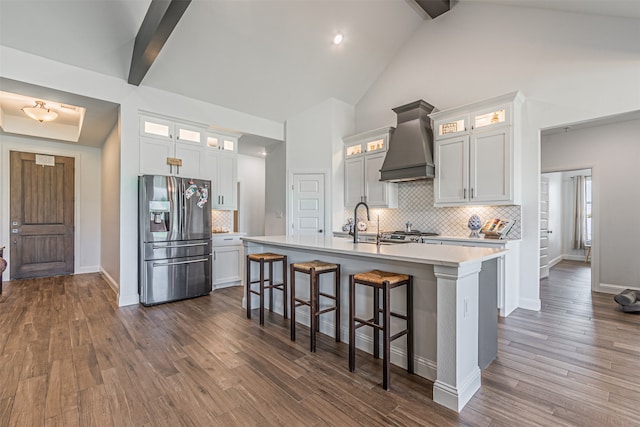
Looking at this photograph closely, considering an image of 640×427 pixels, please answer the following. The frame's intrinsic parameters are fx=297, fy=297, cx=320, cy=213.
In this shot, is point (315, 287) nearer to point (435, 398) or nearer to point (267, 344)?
point (267, 344)

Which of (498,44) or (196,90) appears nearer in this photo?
(498,44)

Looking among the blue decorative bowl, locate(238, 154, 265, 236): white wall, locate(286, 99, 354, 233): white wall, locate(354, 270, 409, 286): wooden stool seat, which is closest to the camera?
locate(354, 270, 409, 286): wooden stool seat

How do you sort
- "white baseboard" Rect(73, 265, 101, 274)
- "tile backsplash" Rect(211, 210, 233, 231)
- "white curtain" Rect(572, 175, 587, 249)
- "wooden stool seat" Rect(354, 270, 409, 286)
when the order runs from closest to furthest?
"wooden stool seat" Rect(354, 270, 409, 286), "tile backsplash" Rect(211, 210, 233, 231), "white baseboard" Rect(73, 265, 101, 274), "white curtain" Rect(572, 175, 587, 249)

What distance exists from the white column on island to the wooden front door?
7187 millimetres

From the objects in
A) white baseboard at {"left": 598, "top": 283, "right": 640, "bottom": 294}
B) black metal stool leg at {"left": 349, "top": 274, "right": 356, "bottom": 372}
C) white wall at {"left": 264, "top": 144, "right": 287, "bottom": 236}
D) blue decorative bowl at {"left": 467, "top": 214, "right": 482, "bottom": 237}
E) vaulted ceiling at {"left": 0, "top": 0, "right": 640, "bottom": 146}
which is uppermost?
vaulted ceiling at {"left": 0, "top": 0, "right": 640, "bottom": 146}

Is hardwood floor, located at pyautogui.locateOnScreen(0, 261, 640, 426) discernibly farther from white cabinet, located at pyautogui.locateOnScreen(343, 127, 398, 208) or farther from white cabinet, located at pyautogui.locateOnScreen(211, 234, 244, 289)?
white cabinet, located at pyautogui.locateOnScreen(343, 127, 398, 208)

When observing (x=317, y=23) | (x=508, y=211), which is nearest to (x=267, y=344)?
(x=508, y=211)

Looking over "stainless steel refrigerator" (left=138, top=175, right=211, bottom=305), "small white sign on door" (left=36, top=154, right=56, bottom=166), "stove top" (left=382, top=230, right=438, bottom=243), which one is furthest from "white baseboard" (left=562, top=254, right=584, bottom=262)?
"small white sign on door" (left=36, top=154, right=56, bottom=166)

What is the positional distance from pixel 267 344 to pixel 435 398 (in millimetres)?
1497

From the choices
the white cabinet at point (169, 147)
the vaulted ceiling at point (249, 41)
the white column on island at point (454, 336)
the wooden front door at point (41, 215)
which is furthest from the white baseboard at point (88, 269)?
the white column on island at point (454, 336)

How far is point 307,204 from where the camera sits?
568 cm

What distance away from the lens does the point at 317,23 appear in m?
4.27

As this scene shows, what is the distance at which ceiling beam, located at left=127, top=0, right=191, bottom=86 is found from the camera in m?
2.85

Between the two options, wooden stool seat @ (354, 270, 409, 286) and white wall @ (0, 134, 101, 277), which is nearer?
wooden stool seat @ (354, 270, 409, 286)
